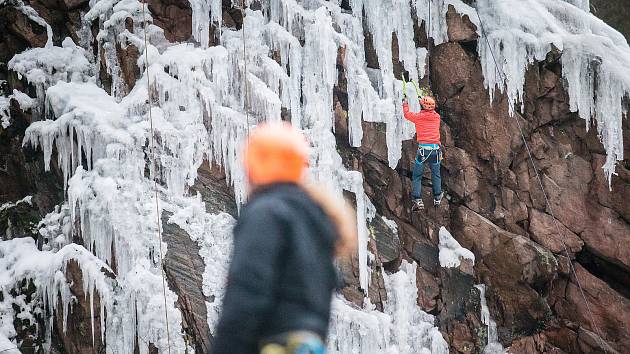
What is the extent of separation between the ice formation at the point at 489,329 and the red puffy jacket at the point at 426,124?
179 cm

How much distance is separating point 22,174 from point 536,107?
5.46 m

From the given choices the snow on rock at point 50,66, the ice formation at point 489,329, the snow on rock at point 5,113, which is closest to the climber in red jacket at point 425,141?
the ice formation at point 489,329

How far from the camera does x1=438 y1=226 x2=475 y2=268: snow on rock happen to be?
22.9ft

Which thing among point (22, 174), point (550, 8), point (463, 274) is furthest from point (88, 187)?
point (550, 8)

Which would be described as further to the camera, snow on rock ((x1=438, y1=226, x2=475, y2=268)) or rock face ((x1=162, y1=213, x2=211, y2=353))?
snow on rock ((x1=438, y1=226, x2=475, y2=268))

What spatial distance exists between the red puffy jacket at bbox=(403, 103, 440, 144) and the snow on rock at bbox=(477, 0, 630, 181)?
105 centimetres

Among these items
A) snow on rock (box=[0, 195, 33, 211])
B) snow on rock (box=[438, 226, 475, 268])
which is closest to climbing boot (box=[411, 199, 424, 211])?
snow on rock (box=[438, 226, 475, 268])

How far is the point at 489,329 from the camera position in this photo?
23.1 feet

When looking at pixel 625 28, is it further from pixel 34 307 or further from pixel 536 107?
pixel 34 307

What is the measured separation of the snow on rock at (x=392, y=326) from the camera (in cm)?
625

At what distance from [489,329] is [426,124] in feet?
7.80

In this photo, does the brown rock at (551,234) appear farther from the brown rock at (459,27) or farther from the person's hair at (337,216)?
the person's hair at (337,216)

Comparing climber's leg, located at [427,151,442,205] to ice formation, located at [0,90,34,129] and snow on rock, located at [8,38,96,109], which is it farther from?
ice formation, located at [0,90,34,129]

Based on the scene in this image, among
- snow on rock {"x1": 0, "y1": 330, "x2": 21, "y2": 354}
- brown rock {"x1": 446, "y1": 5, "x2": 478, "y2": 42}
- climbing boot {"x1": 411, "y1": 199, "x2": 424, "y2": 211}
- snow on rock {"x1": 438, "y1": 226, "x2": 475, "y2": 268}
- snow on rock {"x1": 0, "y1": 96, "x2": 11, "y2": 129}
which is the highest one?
brown rock {"x1": 446, "y1": 5, "x2": 478, "y2": 42}
